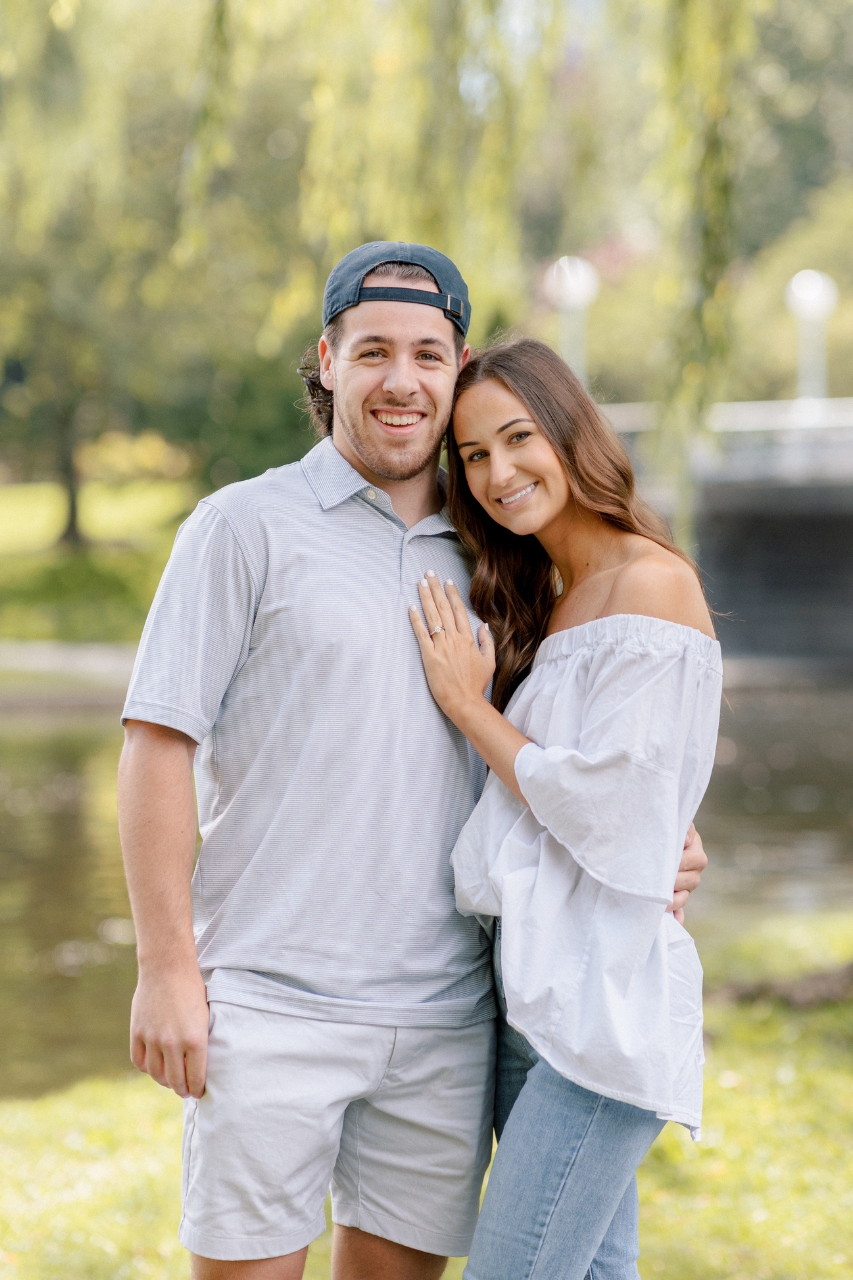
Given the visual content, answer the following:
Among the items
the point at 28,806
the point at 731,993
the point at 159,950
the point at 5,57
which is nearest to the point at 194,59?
the point at 5,57

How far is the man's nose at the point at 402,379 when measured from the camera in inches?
90.9

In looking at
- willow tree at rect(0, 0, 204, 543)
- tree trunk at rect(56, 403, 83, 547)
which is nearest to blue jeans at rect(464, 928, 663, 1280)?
willow tree at rect(0, 0, 204, 543)

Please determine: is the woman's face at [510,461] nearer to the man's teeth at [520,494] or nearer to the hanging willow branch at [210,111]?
the man's teeth at [520,494]

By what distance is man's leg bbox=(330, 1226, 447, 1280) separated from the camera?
2.35 m

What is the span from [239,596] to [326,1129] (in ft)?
2.77

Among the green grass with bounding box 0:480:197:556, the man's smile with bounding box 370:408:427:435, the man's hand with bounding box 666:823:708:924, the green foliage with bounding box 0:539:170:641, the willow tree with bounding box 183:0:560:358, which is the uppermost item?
the willow tree with bounding box 183:0:560:358

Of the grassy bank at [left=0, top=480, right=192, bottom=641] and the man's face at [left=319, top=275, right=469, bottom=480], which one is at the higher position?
the man's face at [left=319, top=275, right=469, bottom=480]

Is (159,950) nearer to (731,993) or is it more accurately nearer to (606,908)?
(606,908)

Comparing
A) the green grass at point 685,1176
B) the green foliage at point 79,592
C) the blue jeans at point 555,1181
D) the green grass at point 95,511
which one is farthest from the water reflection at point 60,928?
the green grass at point 95,511

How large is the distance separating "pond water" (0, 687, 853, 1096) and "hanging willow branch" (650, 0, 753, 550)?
233 centimetres

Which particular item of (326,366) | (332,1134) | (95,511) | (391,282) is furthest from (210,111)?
(95,511)

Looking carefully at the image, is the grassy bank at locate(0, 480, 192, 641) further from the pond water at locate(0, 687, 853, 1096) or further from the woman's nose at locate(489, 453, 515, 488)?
the woman's nose at locate(489, 453, 515, 488)

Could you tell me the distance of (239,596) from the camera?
7.21 ft

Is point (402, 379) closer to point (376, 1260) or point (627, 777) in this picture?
point (627, 777)
